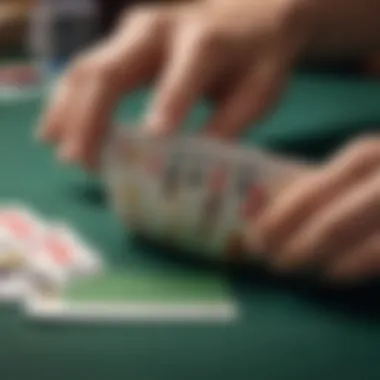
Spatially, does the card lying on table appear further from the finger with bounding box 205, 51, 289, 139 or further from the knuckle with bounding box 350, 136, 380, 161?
the finger with bounding box 205, 51, 289, 139

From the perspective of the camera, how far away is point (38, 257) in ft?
2.23

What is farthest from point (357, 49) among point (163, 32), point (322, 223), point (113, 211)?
point (322, 223)

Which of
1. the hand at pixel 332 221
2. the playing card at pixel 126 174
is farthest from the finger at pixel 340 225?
the playing card at pixel 126 174

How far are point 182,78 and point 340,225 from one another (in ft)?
0.82

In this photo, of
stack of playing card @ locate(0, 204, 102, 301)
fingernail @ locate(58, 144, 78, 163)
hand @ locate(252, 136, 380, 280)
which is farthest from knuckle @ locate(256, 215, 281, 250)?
fingernail @ locate(58, 144, 78, 163)

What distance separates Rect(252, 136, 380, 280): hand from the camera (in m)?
0.62

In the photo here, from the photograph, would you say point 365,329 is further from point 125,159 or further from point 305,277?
point 125,159

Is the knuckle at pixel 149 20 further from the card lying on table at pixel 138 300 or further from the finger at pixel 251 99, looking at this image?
the card lying on table at pixel 138 300

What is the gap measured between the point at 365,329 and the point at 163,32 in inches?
15.2

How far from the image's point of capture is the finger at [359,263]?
24.5 inches

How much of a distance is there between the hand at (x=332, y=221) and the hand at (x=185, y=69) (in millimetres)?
160

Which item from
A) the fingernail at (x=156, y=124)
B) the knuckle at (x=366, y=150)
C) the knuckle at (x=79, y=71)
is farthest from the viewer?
the knuckle at (x=79, y=71)

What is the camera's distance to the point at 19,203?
0.82 m

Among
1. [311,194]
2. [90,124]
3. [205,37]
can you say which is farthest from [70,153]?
→ [311,194]
